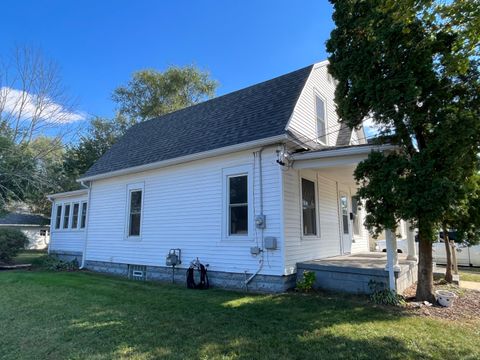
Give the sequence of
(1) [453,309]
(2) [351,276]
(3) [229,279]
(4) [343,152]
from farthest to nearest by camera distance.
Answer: (3) [229,279] → (2) [351,276] → (4) [343,152] → (1) [453,309]

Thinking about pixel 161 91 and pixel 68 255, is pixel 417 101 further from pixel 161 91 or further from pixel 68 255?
pixel 161 91

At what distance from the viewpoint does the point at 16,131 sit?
17266 millimetres

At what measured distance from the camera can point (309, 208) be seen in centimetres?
836

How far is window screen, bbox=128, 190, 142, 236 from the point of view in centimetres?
1038

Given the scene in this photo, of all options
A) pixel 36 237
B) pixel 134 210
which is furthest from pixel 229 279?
pixel 36 237

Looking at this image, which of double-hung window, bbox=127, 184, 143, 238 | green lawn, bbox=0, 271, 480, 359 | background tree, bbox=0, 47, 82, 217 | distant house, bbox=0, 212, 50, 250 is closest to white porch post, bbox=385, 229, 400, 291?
green lawn, bbox=0, 271, 480, 359

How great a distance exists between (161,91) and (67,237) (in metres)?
16.9

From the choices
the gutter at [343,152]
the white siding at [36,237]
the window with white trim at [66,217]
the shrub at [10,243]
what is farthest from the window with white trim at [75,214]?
the white siding at [36,237]

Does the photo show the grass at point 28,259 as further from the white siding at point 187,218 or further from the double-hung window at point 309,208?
the double-hung window at point 309,208

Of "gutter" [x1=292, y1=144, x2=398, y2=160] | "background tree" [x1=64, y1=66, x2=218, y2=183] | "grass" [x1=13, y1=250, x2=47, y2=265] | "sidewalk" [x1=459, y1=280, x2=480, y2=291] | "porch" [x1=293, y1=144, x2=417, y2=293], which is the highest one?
"background tree" [x1=64, y1=66, x2=218, y2=183]

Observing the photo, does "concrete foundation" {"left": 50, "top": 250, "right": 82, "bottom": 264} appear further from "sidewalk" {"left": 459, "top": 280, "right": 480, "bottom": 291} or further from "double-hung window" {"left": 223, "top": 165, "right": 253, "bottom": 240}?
"sidewalk" {"left": 459, "top": 280, "right": 480, "bottom": 291}

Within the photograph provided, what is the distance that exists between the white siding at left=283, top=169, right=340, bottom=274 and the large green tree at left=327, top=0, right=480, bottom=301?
6.13ft

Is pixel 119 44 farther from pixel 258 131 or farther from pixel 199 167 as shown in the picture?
pixel 258 131

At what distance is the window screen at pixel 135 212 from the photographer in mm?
10383
